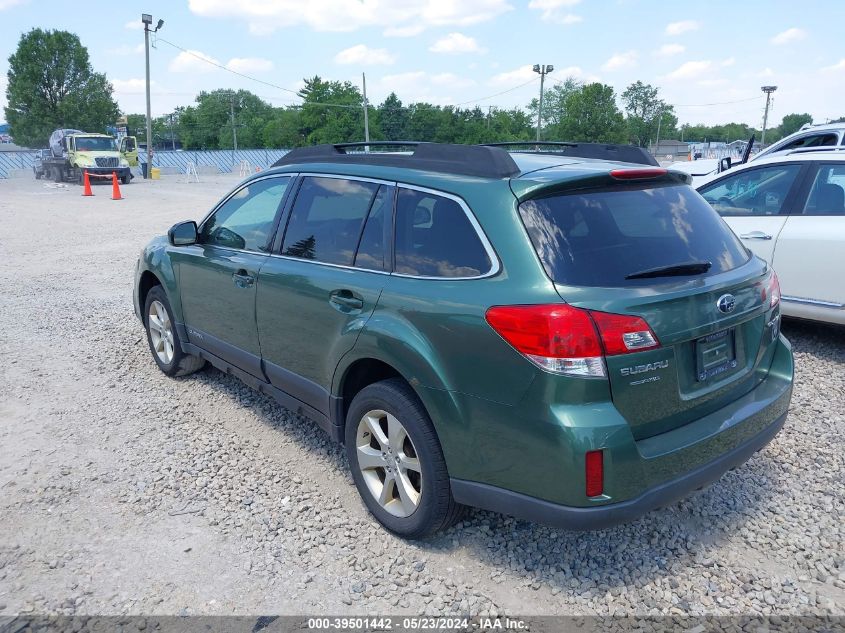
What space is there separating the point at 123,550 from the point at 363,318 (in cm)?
159

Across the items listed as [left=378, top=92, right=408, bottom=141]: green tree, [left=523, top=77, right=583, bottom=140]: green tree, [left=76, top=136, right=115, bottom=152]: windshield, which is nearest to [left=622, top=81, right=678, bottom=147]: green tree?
[left=523, top=77, right=583, bottom=140]: green tree

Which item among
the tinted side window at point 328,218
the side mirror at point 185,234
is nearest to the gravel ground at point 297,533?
the side mirror at point 185,234

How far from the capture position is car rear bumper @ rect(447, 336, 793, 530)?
8.03 feet

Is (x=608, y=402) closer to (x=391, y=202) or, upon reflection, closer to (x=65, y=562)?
(x=391, y=202)

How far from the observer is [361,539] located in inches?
128

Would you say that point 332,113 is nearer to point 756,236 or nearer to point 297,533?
point 756,236

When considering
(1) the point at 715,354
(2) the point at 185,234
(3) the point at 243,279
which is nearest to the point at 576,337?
(1) the point at 715,354

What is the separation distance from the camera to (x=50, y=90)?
61062mm

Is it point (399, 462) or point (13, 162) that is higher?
point (13, 162)

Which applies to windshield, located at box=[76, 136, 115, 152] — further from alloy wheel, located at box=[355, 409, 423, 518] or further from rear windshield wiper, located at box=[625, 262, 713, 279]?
rear windshield wiper, located at box=[625, 262, 713, 279]

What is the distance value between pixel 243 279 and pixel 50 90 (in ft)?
226

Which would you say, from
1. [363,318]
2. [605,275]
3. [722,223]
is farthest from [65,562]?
[722,223]

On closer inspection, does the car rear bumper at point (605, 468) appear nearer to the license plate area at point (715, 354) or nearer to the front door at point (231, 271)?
the license plate area at point (715, 354)

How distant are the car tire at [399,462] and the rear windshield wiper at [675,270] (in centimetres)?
109
